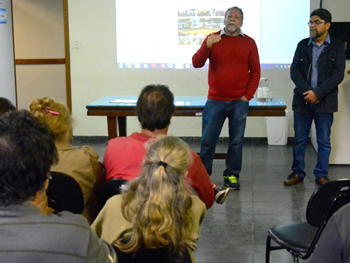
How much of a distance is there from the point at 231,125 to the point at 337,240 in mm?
3344

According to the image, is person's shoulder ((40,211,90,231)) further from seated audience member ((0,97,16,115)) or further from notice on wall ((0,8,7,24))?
notice on wall ((0,8,7,24))

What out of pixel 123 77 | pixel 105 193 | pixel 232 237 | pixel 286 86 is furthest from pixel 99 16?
pixel 105 193

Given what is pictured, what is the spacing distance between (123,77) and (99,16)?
81 centimetres

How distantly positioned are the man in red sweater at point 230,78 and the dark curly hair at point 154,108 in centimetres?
182

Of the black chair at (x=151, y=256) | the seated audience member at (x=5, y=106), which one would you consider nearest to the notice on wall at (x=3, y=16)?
the seated audience member at (x=5, y=106)

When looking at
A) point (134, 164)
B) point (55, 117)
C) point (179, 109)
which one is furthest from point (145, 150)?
point (179, 109)

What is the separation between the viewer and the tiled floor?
3305mm

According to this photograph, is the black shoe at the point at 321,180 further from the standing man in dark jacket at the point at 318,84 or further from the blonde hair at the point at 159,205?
the blonde hair at the point at 159,205

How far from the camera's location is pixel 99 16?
6.68 m

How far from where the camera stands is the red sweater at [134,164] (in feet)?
7.63

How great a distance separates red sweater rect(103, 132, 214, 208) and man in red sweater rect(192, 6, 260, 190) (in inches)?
82.6

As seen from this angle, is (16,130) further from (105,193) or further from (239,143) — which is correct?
(239,143)

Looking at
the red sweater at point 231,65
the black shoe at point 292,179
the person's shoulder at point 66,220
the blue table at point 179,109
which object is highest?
the red sweater at point 231,65

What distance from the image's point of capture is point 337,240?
1310 millimetres
